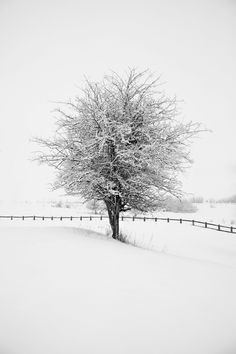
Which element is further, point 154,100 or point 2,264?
point 154,100

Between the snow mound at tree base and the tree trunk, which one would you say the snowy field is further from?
the tree trunk

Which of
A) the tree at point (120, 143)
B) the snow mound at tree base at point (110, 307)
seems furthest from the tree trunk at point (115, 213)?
the snow mound at tree base at point (110, 307)

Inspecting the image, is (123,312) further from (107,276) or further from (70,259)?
(70,259)

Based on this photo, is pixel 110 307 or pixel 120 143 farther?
pixel 120 143

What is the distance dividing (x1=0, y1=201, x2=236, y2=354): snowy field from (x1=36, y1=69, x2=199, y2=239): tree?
4348 mm

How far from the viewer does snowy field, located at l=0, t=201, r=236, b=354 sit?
259cm

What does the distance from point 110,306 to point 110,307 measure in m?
0.02

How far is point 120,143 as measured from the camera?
906 centimetres

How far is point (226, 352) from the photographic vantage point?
2643mm

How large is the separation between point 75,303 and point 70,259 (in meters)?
1.65

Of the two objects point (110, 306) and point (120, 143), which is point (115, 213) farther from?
point (110, 306)

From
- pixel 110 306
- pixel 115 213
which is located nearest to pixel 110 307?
pixel 110 306

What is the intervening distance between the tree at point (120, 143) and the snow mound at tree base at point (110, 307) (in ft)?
14.9

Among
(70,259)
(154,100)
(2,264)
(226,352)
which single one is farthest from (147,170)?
(226,352)
